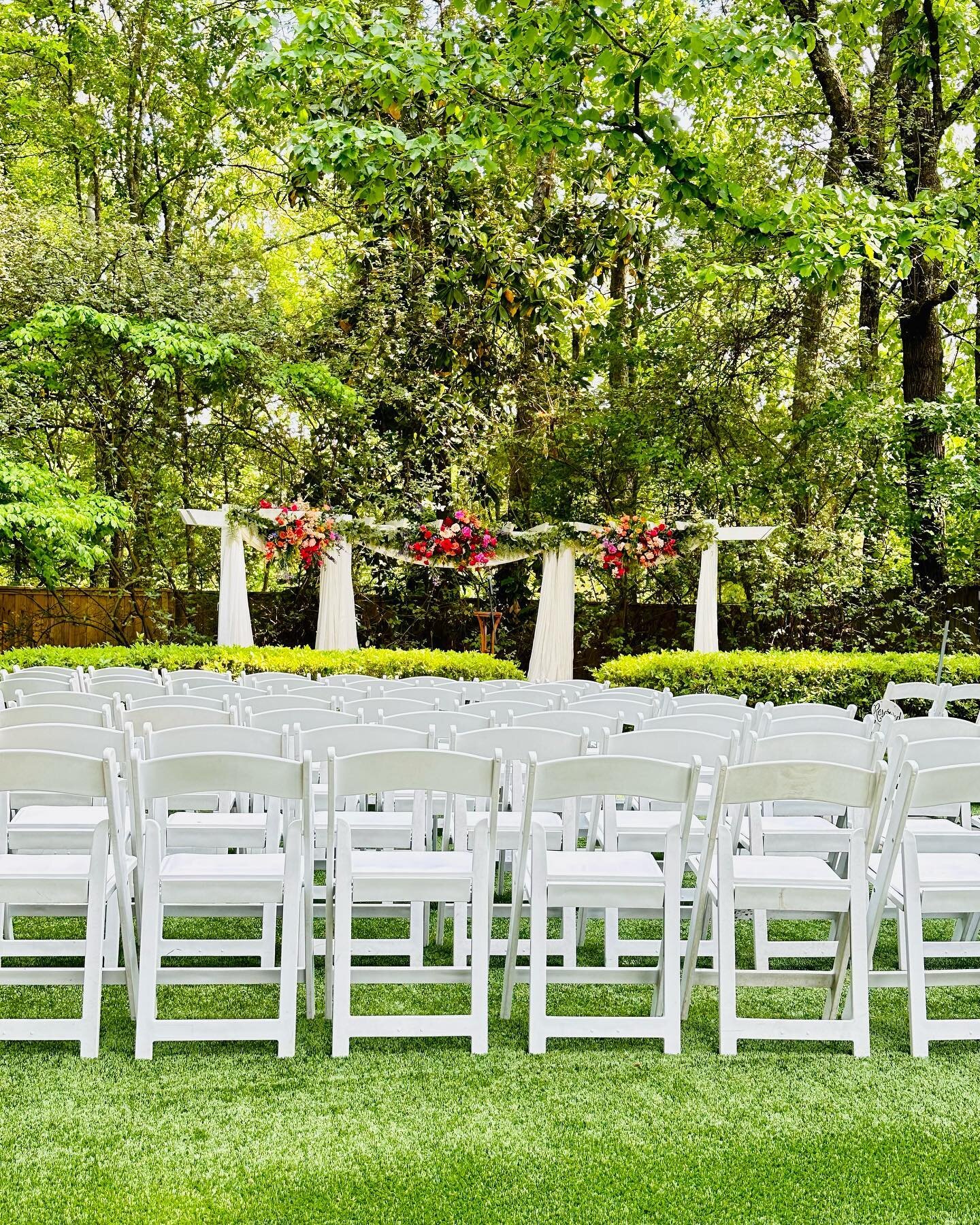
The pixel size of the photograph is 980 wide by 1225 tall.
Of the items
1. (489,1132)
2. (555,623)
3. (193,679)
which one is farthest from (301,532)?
(489,1132)

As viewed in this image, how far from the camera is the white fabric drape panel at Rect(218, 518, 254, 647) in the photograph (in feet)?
40.1

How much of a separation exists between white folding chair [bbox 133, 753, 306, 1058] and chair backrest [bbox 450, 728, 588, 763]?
0.78 metres

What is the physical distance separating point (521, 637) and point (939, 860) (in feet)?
41.0

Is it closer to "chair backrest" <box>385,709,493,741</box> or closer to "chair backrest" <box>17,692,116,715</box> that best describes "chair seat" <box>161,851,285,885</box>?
"chair backrest" <box>385,709,493,741</box>

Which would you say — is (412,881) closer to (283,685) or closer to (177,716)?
(177,716)

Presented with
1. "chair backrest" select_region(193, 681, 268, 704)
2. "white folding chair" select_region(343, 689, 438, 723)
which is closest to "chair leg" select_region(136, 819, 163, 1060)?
"white folding chair" select_region(343, 689, 438, 723)

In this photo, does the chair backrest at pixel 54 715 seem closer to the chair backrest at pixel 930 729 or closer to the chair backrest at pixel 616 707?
the chair backrest at pixel 616 707

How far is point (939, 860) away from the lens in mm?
3836

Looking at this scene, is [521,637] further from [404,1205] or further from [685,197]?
[404,1205]

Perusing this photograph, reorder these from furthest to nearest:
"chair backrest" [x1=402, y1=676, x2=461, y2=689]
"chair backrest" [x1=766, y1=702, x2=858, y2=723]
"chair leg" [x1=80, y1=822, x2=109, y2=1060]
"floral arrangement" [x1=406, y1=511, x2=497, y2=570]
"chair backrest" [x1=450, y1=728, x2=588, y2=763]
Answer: "floral arrangement" [x1=406, y1=511, x2=497, y2=570]
"chair backrest" [x1=402, y1=676, x2=461, y2=689]
"chair backrest" [x1=766, y1=702, x2=858, y2=723]
"chair backrest" [x1=450, y1=728, x2=588, y2=763]
"chair leg" [x1=80, y1=822, x2=109, y2=1060]

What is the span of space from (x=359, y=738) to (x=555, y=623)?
30.2 feet

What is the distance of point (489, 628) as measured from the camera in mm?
15969

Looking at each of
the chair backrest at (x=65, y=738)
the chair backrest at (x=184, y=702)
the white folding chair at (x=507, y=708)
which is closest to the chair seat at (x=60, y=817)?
→ the chair backrest at (x=65, y=738)

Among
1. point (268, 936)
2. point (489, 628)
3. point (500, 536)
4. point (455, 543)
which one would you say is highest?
point (500, 536)
